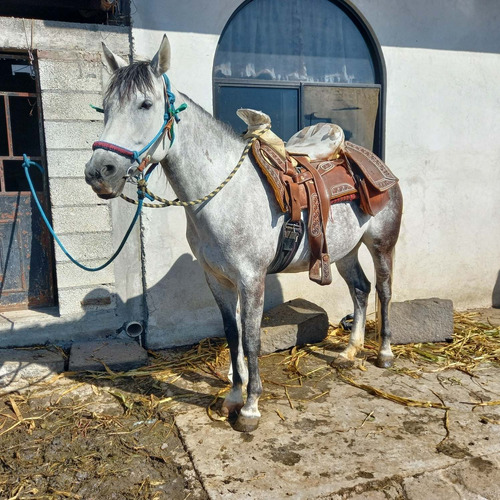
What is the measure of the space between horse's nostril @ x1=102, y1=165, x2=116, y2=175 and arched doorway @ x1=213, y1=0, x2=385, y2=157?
2213 mm

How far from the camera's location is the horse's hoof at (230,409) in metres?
2.90

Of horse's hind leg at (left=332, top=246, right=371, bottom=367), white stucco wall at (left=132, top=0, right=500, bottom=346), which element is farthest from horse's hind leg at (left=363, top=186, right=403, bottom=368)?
white stucco wall at (left=132, top=0, right=500, bottom=346)

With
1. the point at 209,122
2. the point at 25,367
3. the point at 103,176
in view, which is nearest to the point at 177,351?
the point at 25,367

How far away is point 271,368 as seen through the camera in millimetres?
3688

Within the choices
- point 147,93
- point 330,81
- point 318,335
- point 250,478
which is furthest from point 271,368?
point 330,81

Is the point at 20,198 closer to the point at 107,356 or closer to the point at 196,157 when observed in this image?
the point at 107,356

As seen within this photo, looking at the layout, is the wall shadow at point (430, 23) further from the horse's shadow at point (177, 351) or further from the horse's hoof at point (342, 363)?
the horse's hoof at point (342, 363)

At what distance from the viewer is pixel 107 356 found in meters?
3.68

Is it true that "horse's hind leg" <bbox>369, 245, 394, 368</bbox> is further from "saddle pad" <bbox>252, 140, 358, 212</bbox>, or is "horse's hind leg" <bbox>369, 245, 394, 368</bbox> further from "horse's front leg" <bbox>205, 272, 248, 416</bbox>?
"horse's front leg" <bbox>205, 272, 248, 416</bbox>

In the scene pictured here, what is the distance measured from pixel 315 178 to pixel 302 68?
1949 millimetres

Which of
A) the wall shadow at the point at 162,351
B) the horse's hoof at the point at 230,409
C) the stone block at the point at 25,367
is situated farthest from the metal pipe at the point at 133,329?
the horse's hoof at the point at 230,409

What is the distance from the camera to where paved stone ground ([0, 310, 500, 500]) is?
2.25 m

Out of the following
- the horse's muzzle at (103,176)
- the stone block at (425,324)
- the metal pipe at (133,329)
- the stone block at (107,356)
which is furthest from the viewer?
the stone block at (425,324)

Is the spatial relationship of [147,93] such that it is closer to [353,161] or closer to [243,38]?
[353,161]
